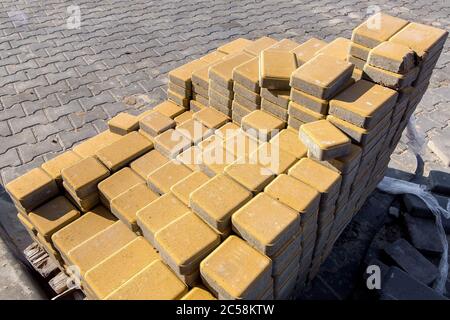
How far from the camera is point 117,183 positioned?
3357 mm

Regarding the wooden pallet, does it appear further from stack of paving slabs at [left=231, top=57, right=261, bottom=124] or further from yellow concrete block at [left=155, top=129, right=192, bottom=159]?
stack of paving slabs at [left=231, top=57, right=261, bottom=124]

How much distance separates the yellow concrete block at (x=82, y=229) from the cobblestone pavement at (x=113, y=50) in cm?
228

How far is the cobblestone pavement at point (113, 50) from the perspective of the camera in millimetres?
5711

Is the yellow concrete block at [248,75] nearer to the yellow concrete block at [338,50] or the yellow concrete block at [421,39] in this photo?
the yellow concrete block at [338,50]

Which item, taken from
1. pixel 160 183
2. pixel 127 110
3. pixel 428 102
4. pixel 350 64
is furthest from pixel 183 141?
pixel 428 102

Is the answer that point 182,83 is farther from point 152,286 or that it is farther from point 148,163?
point 152,286

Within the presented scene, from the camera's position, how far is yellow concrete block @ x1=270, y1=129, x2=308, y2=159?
3.19m

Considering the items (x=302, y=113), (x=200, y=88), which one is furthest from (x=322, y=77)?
(x=200, y=88)

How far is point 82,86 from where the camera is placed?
6.59m

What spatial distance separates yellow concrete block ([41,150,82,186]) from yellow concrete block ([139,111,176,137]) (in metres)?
0.74

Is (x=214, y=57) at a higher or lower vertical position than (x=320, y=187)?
higher

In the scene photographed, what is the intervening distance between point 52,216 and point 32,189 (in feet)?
0.98
